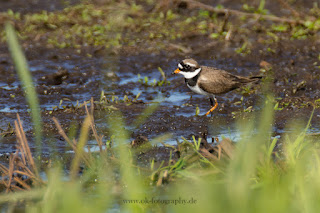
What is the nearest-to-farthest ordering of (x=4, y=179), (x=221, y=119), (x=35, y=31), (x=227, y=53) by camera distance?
(x=4, y=179)
(x=221, y=119)
(x=227, y=53)
(x=35, y=31)

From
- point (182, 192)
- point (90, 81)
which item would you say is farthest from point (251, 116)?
point (182, 192)

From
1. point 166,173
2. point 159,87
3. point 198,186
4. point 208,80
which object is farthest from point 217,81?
point 198,186

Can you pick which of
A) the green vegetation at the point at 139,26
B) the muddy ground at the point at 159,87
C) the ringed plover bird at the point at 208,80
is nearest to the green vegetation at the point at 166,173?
the muddy ground at the point at 159,87

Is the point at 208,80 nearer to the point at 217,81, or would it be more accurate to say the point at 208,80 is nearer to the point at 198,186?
the point at 217,81

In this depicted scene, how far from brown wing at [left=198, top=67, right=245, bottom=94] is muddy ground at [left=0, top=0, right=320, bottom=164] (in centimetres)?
29

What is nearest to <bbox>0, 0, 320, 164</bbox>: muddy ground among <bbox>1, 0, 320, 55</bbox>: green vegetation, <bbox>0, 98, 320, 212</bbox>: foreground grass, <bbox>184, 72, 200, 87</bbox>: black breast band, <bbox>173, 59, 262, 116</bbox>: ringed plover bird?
<bbox>1, 0, 320, 55</bbox>: green vegetation

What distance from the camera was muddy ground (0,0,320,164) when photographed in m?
7.49

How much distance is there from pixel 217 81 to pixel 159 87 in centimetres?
154

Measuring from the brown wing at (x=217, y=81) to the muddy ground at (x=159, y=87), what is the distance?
0.29 metres

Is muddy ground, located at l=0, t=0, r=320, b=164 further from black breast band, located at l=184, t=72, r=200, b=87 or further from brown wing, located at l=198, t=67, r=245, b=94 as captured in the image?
black breast band, located at l=184, t=72, r=200, b=87

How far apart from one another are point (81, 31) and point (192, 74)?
174 inches

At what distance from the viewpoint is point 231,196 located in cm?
350

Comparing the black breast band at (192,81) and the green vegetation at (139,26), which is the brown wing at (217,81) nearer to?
the black breast band at (192,81)

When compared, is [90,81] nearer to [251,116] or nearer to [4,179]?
[251,116]
